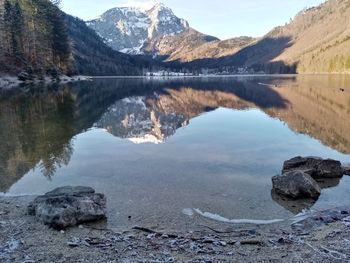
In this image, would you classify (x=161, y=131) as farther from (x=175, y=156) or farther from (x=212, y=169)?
(x=212, y=169)

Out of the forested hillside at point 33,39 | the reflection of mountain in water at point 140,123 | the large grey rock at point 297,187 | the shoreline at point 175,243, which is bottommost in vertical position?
the reflection of mountain in water at point 140,123

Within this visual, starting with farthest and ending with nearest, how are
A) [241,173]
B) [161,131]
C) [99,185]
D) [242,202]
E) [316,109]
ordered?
[316,109] → [161,131] → [241,173] → [99,185] → [242,202]

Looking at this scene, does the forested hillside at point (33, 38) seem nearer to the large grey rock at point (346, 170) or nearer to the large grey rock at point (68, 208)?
the large grey rock at point (68, 208)

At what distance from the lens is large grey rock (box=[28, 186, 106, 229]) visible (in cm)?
1359

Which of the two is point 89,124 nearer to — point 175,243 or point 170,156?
point 170,156

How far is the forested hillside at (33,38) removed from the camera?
106 m

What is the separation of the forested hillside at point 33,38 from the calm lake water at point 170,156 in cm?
6739

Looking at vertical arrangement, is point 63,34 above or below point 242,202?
above

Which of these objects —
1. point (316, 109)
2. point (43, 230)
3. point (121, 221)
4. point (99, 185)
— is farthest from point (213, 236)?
point (316, 109)

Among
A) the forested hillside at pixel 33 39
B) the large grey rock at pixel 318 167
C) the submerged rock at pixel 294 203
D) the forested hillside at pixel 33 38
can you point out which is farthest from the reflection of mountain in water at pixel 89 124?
the forested hillside at pixel 33 38

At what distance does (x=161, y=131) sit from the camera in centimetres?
3447

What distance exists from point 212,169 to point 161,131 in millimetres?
13557

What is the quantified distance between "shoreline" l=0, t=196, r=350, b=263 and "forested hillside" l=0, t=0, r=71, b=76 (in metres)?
94.7

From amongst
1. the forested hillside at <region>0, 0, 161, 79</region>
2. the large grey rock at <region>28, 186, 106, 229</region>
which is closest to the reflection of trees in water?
the large grey rock at <region>28, 186, 106, 229</region>
